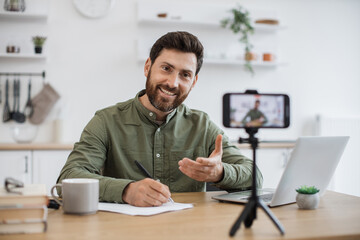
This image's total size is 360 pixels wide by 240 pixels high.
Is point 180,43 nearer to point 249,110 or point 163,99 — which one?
point 163,99

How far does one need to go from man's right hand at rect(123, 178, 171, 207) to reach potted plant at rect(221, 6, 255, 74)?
2797mm

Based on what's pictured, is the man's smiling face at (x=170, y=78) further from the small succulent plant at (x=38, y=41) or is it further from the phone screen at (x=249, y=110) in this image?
the small succulent plant at (x=38, y=41)

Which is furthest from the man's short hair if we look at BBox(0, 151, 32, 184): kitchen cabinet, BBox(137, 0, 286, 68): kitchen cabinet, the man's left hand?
BBox(137, 0, 286, 68): kitchen cabinet

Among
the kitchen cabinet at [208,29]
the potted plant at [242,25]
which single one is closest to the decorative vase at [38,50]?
the kitchen cabinet at [208,29]

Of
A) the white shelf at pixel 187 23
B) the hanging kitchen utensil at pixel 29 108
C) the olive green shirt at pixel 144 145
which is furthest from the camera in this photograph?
the white shelf at pixel 187 23

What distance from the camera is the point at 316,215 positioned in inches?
49.2

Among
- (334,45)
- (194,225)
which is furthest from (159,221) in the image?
(334,45)

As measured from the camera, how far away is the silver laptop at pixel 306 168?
1.31m

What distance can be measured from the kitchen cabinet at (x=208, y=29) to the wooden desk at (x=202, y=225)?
8.83 feet

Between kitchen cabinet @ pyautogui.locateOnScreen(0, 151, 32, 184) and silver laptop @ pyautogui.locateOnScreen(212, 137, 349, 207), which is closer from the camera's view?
silver laptop @ pyautogui.locateOnScreen(212, 137, 349, 207)

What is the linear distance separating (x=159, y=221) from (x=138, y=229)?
10cm

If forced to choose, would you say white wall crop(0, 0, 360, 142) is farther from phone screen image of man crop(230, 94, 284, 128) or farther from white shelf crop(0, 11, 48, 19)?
phone screen image of man crop(230, 94, 284, 128)

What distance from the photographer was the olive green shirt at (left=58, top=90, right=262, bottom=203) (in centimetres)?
178

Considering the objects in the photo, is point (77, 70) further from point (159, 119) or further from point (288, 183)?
point (288, 183)
